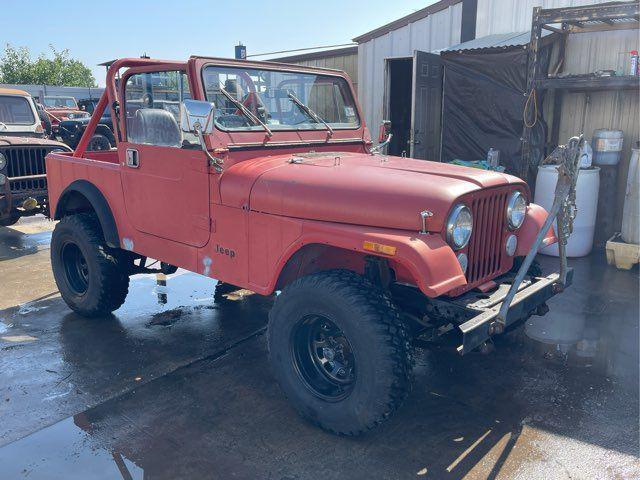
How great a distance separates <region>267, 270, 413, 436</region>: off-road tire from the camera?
2.58 m

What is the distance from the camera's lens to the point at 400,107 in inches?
402

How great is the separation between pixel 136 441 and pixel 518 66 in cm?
603

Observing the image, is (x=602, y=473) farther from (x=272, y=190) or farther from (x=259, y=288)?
(x=272, y=190)

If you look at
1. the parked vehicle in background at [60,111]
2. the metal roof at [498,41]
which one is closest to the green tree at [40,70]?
the parked vehicle in background at [60,111]

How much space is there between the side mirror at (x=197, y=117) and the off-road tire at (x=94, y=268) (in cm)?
151

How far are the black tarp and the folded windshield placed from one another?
10.8 ft

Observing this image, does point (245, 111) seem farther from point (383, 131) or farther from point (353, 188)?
point (383, 131)

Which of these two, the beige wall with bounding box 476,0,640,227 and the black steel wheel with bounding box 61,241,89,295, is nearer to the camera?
the black steel wheel with bounding box 61,241,89,295

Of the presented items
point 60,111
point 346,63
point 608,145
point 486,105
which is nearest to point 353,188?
point 608,145

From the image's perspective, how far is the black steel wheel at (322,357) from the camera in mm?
2904

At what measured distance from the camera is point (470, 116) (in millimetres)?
7332

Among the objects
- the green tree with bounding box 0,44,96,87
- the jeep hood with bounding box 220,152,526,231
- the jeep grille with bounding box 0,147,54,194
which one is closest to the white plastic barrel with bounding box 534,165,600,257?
the jeep hood with bounding box 220,152,526,231

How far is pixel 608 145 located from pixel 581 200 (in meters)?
0.74

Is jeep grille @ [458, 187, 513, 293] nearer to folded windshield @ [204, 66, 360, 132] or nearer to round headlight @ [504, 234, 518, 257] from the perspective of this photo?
round headlight @ [504, 234, 518, 257]
